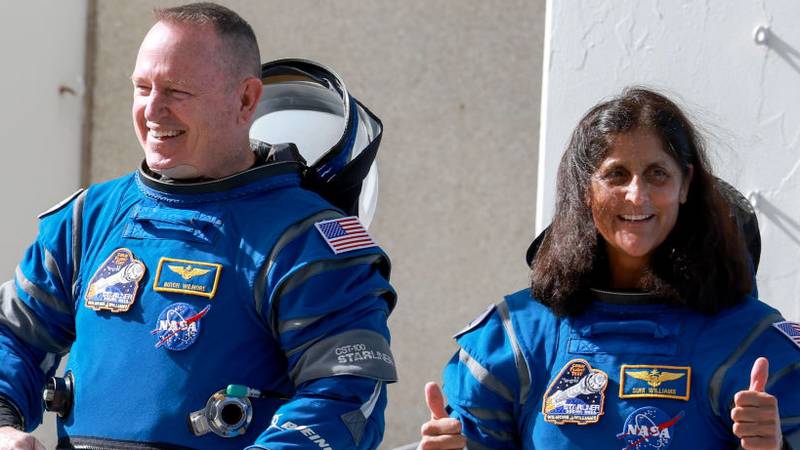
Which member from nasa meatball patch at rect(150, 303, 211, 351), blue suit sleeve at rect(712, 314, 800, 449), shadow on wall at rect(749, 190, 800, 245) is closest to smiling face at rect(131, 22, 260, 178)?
nasa meatball patch at rect(150, 303, 211, 351)

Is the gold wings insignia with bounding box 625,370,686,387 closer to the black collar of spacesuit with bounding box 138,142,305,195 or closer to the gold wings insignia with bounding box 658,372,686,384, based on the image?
the gold wings insignia with bounding box 658,372,686,384

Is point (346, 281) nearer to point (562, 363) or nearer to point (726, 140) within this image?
point (562, 363)

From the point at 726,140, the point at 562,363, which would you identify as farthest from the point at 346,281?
the point at 726,140

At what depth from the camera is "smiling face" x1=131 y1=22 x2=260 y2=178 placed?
8.68 feet

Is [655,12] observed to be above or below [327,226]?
above

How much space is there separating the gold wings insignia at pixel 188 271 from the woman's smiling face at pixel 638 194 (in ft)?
2.54

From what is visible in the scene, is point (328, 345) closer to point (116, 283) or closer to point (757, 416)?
point (116, 283)

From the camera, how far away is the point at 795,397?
2.41 metres

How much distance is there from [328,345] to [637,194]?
65 cm

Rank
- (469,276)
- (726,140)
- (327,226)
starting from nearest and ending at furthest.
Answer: (327,226), (726,140), (469,276)

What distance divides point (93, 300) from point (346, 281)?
51 centimetres

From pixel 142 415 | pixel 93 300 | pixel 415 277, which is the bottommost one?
pixel 415 277

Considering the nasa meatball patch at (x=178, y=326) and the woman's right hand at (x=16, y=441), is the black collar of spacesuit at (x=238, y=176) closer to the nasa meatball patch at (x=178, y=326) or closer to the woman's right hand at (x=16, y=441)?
the nasa meatball patch at (x=178, y=326)

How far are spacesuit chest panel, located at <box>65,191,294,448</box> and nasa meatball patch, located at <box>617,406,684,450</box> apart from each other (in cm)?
64
